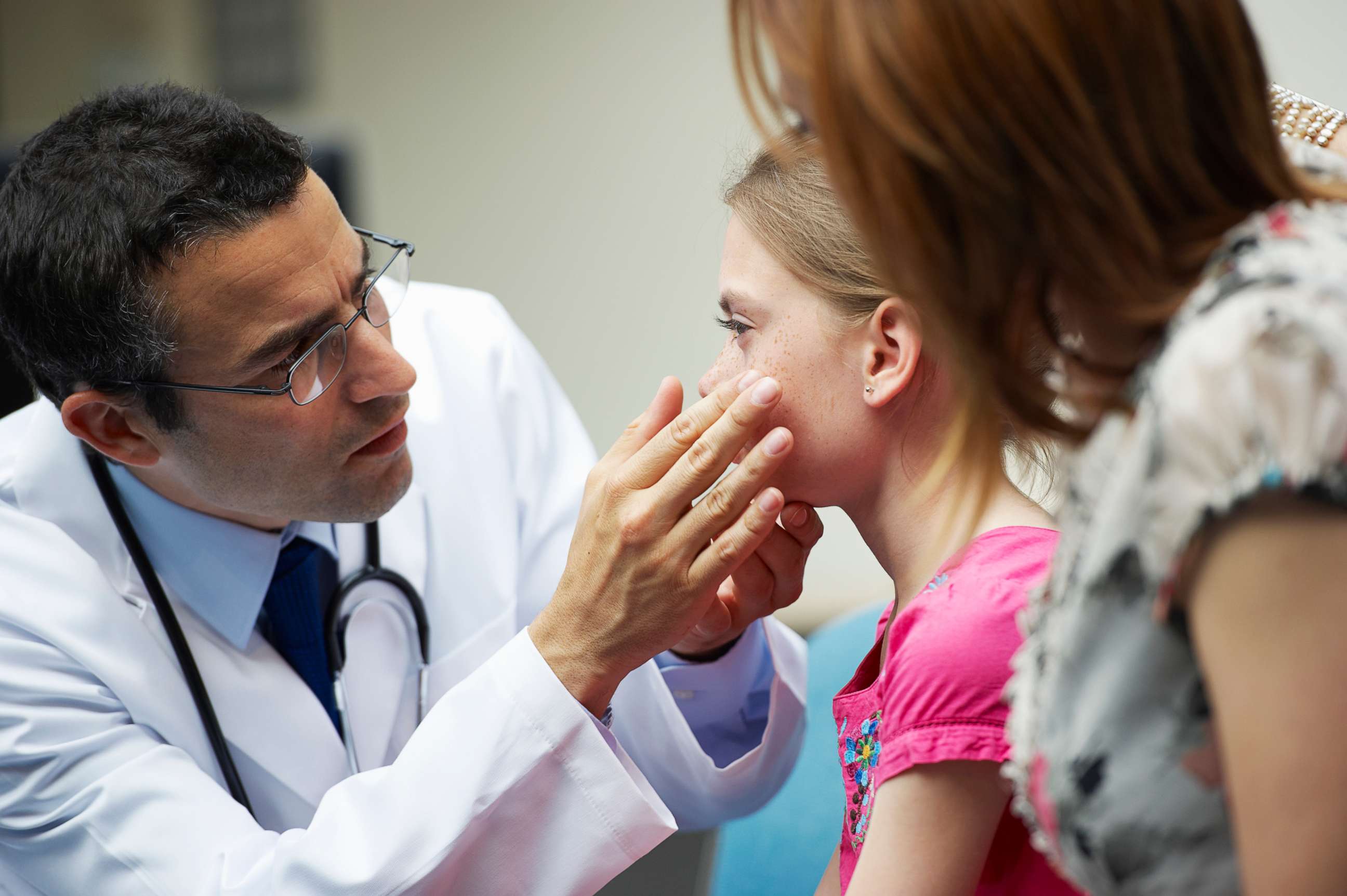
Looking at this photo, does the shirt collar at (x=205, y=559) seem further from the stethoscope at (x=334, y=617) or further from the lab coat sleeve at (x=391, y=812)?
the lab coat sleeve at (x=391, y=812)

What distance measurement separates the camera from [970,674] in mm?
887

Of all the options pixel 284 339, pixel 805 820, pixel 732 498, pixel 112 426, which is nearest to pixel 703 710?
pixel 805 820

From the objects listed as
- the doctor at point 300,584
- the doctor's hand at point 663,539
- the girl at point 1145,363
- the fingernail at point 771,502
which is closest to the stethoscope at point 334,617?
the doctor at point 300,584

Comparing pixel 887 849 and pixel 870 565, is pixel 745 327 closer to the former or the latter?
pixel 887 849

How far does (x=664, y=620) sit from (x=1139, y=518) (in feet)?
1.95

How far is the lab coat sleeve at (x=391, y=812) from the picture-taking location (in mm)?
1102

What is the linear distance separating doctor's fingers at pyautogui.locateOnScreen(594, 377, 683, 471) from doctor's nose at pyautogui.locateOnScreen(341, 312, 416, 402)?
30 centimetres

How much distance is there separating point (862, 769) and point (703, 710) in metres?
0.41

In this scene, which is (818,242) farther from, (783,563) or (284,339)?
(284,339)

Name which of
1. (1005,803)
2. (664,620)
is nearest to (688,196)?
(664,620)

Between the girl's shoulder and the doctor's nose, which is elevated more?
the doctor's nose

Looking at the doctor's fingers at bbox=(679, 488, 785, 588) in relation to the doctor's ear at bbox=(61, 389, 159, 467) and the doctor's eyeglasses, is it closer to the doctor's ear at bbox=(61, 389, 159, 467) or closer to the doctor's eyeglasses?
the doctor's eyeglasses

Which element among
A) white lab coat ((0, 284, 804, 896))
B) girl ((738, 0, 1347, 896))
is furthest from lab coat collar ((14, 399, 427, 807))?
girl ((738, 0, 1347, 896))

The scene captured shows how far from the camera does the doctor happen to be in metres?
1.12
